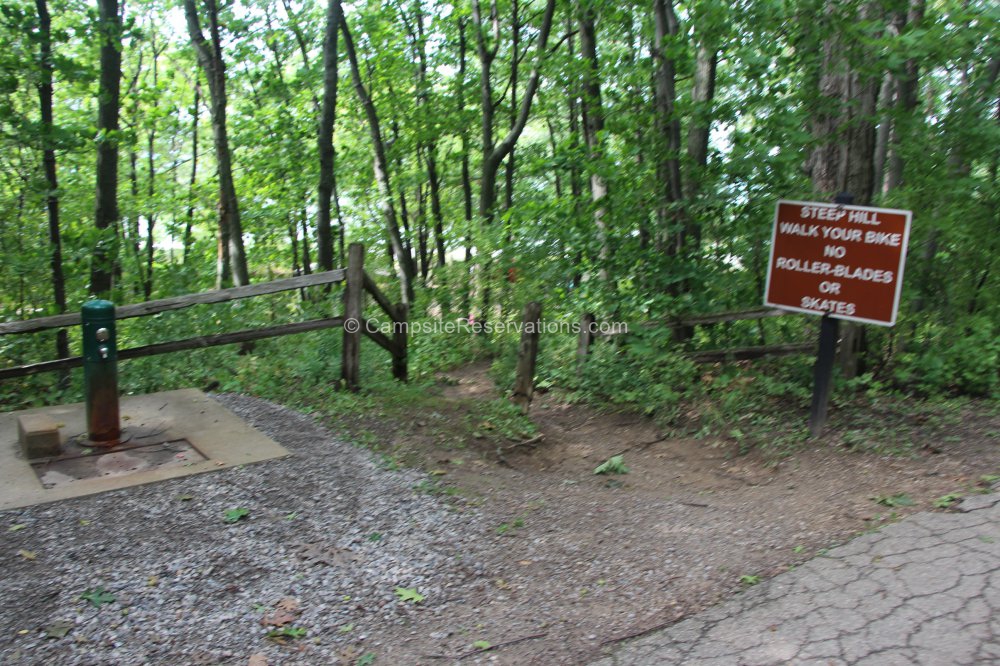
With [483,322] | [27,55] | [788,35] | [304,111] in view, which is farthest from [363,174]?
[788,35]

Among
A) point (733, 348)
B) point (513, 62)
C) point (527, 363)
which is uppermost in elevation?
point (513, 62)

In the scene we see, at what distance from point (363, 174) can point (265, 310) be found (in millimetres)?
14409

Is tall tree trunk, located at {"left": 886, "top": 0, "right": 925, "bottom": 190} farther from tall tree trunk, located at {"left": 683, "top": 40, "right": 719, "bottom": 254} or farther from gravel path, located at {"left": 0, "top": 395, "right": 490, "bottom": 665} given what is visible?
gravel path, located at {"left": 0, "top": 395, "right": 490, "bottom": 665}

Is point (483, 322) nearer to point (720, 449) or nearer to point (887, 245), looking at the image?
point (720, 449)

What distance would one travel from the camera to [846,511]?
5305mm

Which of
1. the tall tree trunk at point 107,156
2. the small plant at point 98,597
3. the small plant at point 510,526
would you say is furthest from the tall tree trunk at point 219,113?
the small plant at point 98,597

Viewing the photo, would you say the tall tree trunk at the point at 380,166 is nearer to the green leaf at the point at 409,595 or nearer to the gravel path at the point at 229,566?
the gravel path at the point at 229,566

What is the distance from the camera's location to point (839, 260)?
262 inches

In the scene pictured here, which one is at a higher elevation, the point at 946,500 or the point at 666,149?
the point at 666,149

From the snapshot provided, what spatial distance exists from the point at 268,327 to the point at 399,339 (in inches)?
71.4

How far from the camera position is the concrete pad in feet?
16.9

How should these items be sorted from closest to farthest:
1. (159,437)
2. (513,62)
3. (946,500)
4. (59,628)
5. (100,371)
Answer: (59,628), (946,500), (100,371), (159,437), (513,62)

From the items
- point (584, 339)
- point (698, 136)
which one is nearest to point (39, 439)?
point (584, 339)

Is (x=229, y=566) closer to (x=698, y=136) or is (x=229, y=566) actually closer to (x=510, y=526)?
(x=510, y=526)
